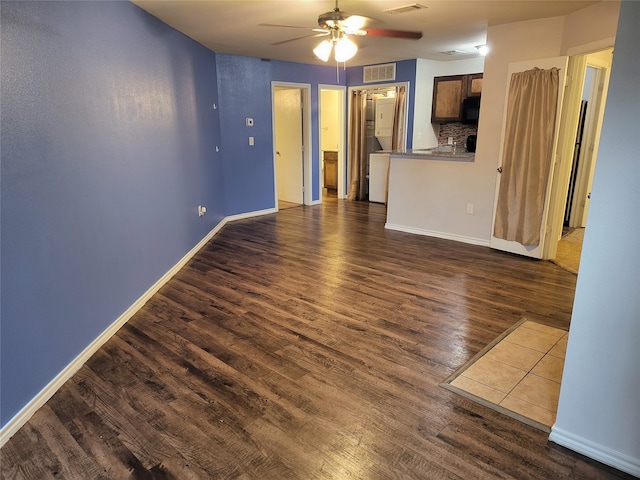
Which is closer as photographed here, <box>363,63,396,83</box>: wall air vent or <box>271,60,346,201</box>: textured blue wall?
<box>271,60,346,201</box>: textured blue wall

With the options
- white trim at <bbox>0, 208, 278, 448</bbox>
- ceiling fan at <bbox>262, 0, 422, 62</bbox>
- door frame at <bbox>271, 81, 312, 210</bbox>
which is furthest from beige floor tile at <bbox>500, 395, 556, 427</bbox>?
door frame at <bbox>271, 81, 312, 210</bbox>

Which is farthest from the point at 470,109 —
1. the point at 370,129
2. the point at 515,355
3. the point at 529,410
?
the point at 529,410

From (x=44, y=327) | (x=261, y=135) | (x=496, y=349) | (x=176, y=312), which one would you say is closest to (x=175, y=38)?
(x=261, y=135)

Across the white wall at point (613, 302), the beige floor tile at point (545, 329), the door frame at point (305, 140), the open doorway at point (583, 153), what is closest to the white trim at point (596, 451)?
the white wall at point (613, 302)

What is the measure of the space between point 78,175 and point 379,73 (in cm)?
576

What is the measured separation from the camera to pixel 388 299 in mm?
3426

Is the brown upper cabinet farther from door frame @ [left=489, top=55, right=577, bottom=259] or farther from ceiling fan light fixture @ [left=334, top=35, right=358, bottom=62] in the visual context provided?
ceiling fan light fixture @ [left=334, top=35, right=358, bottom=62]

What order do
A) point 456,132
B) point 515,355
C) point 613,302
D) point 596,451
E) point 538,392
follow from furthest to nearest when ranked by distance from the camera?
point 456,132
point 515,355
point 538,392
point 596,451
point 613,302

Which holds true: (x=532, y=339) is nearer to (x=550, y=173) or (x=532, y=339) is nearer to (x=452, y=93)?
(x=550, y=173)

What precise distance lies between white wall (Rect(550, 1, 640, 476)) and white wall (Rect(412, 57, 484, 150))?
5548 mm

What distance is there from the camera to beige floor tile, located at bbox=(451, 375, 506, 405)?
219cm

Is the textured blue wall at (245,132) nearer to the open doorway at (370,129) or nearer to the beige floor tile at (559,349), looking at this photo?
the open doorway at (370,129)

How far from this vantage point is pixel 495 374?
2.40 metres

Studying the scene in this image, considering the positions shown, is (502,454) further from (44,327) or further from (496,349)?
(44,327)
